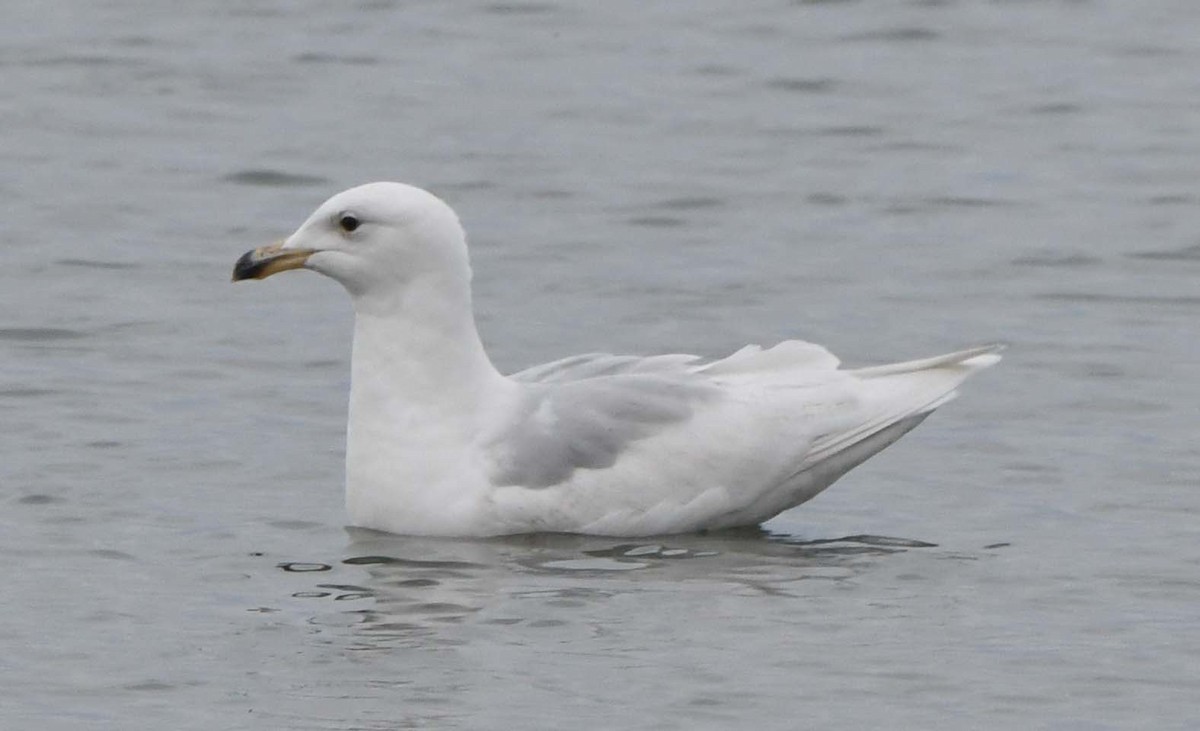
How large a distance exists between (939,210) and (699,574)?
714 centimetres

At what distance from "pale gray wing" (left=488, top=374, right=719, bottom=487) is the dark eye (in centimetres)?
94

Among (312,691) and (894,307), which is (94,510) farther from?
(894,307)

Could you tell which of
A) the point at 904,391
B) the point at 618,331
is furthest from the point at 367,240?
the point at 618,331

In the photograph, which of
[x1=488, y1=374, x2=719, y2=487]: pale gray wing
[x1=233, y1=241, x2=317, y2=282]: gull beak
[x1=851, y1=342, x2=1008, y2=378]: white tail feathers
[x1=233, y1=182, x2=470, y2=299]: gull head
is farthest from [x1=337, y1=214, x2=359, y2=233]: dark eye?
[x1=851, y1=342, x2=1008, y2=378]: white tail feathers

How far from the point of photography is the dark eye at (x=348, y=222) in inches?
433

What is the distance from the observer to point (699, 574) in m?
10.6

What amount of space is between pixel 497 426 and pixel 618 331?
Result: 11.7ft

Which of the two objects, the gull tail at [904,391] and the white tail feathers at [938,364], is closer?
the gull tail at [904,391]

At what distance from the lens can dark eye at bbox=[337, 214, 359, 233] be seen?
36.1ft

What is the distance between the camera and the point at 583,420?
35.9 ft

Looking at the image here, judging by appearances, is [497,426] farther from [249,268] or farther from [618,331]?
[618,331]

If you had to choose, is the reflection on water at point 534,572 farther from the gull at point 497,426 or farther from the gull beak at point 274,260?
the gull beak at point 274,260

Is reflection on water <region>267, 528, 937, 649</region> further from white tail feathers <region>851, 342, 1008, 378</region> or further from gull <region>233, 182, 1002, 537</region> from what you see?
white tail feathers <region>851, 342, 1008, 378</region>

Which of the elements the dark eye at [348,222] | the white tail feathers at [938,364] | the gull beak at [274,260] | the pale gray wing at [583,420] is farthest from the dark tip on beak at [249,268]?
the white tail feathers at [938,364]
